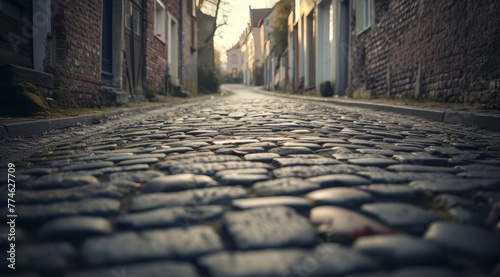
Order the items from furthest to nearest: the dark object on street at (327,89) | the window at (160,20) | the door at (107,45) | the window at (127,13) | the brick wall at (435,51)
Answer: the dark object on street at (327,89), the window at (160,20), the window at (127,13), the door at (107,45), the brick wall at (435,51)

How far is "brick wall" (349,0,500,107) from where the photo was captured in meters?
5.75

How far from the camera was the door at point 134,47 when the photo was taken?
33.4 ft

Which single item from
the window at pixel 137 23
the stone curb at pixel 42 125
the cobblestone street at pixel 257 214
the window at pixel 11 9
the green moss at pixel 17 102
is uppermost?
the window at pixel 137 23

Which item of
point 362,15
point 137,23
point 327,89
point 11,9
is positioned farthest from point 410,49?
point 11,9

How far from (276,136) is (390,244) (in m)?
2.78

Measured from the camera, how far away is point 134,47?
10.8m

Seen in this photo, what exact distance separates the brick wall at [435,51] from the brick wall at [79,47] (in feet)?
21.6

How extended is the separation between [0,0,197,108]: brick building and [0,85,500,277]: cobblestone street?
343 cm

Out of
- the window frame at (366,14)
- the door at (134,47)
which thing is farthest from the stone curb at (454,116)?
the door at (134,47)

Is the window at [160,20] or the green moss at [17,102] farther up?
the window at [160,20]

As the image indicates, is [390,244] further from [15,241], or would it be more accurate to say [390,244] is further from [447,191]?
[15,241]

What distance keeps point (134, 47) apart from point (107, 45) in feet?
6.11

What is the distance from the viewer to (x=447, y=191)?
1.83m

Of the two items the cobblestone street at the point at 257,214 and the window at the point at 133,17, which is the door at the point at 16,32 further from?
the window at the point at 133,17
